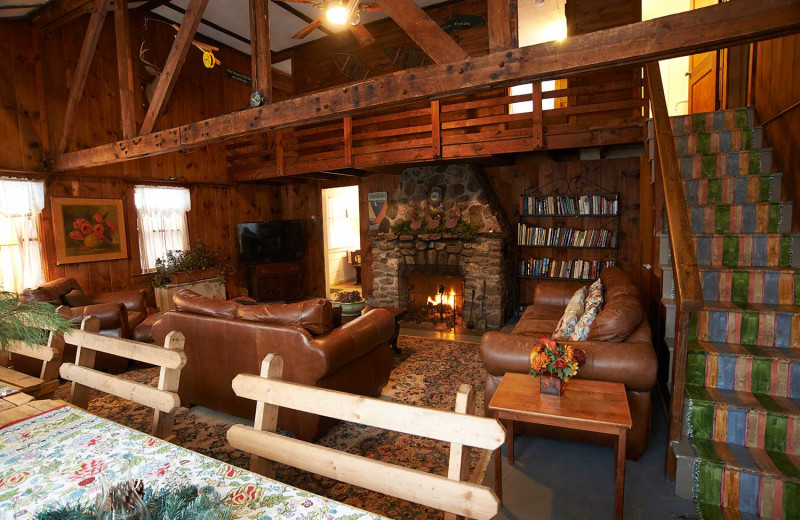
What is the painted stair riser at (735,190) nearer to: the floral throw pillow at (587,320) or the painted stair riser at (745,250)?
the painted stair riser at (745,250)

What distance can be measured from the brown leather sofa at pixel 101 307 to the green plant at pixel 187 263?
0.90m

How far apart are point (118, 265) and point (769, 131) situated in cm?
737

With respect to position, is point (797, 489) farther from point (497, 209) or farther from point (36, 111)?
point (36, 111)

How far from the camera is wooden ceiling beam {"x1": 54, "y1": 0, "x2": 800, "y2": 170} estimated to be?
70.7 inches

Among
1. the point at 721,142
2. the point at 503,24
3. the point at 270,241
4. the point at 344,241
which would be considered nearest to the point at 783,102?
the point at 721,142

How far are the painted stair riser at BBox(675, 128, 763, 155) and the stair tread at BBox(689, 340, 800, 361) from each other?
72.0 inches

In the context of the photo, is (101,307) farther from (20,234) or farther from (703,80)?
(703,80)

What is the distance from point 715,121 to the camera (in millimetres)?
3648

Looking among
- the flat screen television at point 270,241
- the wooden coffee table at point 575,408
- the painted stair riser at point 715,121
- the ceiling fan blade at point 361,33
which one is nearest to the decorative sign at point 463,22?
the ceiling fan blade at point 361,33

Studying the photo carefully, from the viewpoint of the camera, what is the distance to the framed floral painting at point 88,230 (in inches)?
201

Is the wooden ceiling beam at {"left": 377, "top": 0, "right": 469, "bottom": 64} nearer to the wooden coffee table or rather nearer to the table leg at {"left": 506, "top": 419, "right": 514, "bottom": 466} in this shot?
the wooden coffee table

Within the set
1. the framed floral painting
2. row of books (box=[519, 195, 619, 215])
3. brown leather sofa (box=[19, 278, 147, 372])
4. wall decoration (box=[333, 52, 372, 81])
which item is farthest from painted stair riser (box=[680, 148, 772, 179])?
the framed floral painting

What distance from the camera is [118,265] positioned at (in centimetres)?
572

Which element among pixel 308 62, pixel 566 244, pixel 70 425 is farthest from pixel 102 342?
pixel 308 62
